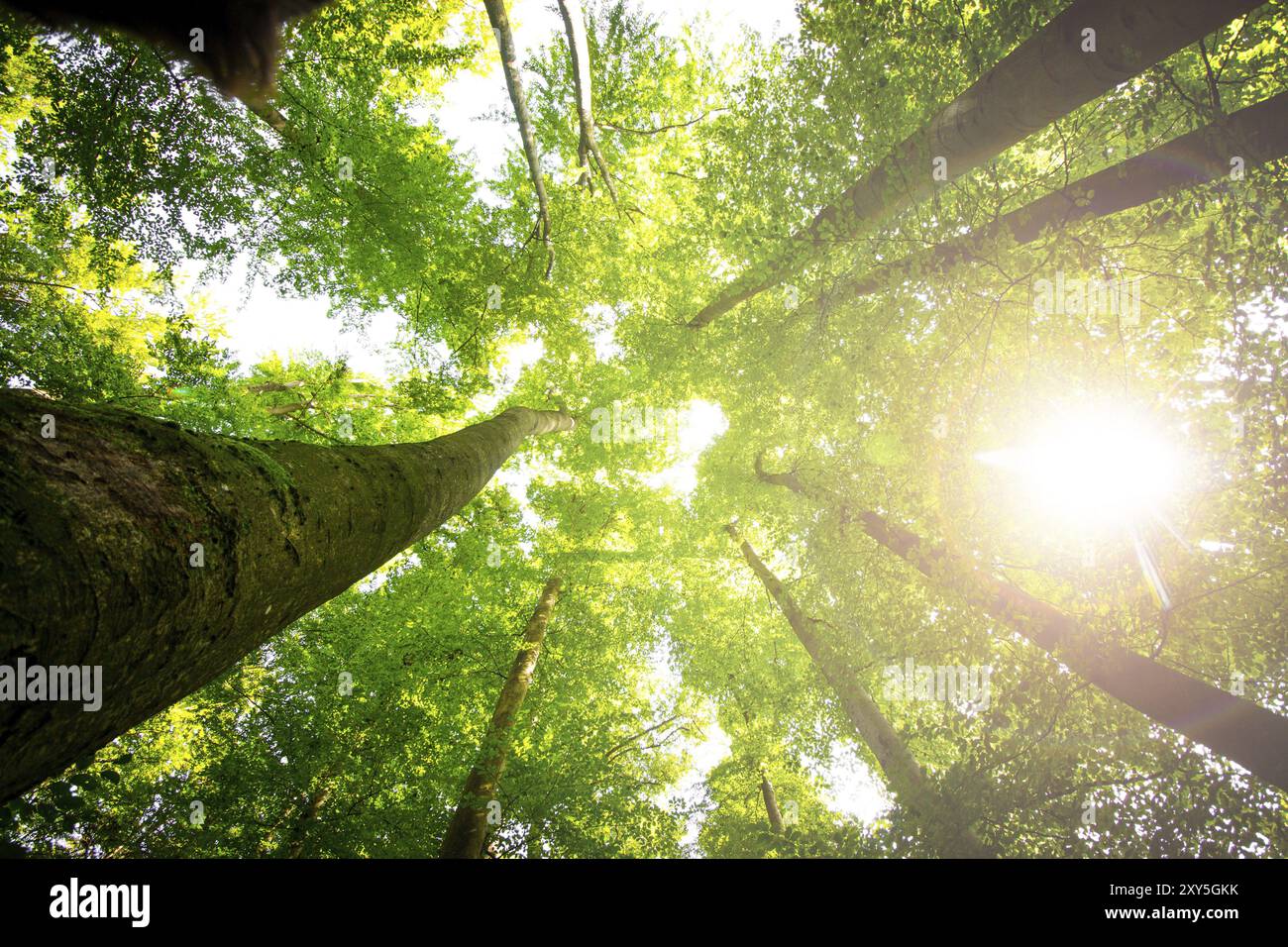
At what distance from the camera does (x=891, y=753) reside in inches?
280

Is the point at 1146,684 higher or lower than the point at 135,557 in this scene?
lower

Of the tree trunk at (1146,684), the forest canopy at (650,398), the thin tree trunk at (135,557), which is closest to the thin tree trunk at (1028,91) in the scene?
the forest canopy at (650,398)

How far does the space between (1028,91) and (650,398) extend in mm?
8173

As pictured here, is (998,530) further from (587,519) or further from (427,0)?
(427,0)

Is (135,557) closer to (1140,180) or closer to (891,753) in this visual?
(1140,180)

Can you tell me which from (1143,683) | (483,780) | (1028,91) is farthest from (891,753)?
Answer: (1028,91)

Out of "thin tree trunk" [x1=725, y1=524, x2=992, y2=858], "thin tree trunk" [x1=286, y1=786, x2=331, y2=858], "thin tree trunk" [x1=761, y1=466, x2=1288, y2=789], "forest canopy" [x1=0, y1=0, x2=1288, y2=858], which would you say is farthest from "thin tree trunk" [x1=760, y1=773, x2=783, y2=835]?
"thin tree trunk" [x1=286, y1=786, x2=331, y2=858]

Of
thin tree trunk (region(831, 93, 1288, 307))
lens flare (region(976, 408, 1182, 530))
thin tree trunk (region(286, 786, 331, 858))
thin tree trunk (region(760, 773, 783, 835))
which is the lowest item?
thin tree trunk (region(760, 773, 783, 835))

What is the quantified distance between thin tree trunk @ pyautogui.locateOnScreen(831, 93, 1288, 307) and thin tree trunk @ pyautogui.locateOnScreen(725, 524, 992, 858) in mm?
5881

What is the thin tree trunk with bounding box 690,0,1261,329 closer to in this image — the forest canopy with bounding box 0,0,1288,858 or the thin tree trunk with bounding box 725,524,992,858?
the forest canopy with bounding box 0,0,1288,858

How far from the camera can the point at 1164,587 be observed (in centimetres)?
521

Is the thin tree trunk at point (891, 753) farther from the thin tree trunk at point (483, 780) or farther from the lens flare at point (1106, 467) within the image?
the thin tree trunk at point (483, 780)

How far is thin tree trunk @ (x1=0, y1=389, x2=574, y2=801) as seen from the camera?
1027mm
